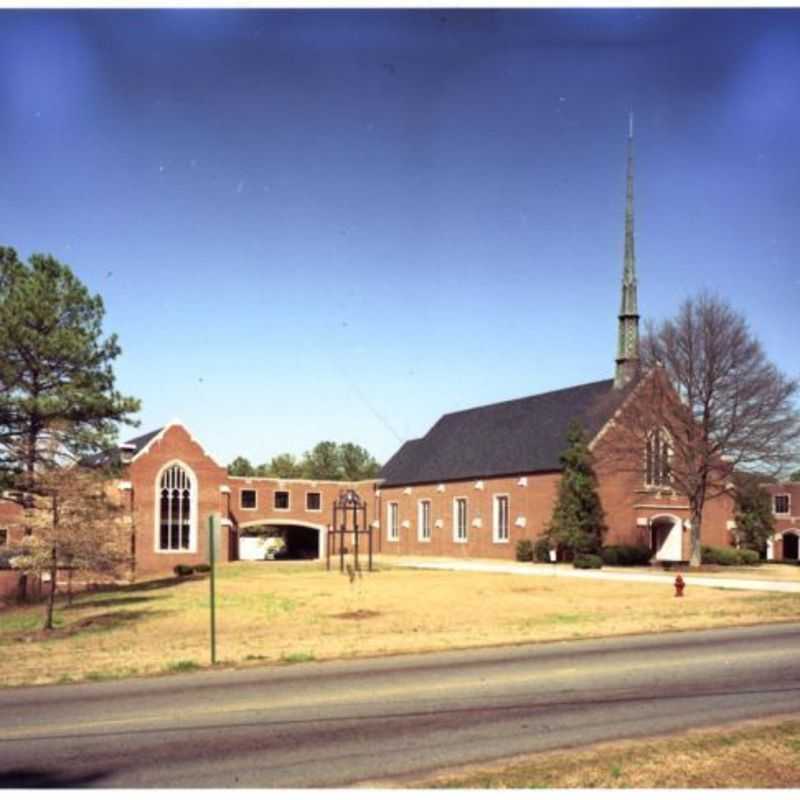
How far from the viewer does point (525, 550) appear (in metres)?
48.8

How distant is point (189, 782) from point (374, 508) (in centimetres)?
6108

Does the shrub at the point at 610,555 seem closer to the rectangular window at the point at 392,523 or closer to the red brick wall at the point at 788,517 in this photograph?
the rectangular window at the point at 392,523

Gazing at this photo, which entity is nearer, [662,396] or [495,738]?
[495,738]

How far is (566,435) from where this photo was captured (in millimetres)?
48531

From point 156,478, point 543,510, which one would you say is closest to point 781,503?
point 543,510

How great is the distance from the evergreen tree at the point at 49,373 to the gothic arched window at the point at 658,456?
2352 cm

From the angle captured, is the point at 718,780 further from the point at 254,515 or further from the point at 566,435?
the point at 254,515

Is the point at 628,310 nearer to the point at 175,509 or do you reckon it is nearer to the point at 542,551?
the point at 542,551

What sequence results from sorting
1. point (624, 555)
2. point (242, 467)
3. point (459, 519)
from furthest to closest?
point (242, 467) → point (459, 519) → point (624, 555)

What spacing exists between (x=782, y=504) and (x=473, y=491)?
30.0 m

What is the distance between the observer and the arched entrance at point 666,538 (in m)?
48.9

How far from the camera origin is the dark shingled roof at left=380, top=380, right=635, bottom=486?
49.9 m

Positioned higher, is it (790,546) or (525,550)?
(525,550)
